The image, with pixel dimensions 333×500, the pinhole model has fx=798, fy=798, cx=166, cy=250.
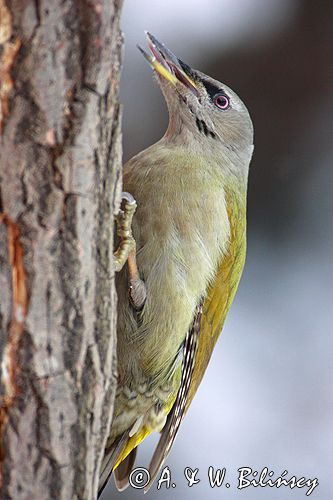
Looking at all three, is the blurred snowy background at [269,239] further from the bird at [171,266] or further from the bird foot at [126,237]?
the bird foot at [126,237]

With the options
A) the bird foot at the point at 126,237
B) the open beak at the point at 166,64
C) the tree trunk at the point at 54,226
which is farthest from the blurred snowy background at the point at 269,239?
the tree trunk at the point at 54,226

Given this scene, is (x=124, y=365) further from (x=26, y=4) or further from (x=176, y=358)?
(x=26, y=4)

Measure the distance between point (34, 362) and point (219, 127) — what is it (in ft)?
6.03

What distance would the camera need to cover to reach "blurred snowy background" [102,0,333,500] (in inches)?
172

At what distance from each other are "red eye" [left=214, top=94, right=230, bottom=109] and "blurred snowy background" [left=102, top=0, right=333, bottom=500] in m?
1.12

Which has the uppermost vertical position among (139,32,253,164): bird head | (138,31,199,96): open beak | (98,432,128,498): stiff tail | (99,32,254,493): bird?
(138,31,199,96): open beak

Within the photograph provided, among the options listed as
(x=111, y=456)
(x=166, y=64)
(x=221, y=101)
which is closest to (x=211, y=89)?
(x=221, y=101)

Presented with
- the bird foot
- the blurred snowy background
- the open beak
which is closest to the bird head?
the open beak

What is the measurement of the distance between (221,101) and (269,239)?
1.64m

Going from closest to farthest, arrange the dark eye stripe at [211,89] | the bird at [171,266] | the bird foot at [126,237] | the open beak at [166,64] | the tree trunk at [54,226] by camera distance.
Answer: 1. the tree trunk at [54,226]
2. the bird foot at [126,237]
3. the bird at [171,266]
4. the open beak at [166,64]
5. the dark eye stripe at [211,89]

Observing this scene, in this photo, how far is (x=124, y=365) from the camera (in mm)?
2826

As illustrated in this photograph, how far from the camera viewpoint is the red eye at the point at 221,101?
321 cm

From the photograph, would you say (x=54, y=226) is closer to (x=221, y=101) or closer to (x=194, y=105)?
(x=194, y=105)

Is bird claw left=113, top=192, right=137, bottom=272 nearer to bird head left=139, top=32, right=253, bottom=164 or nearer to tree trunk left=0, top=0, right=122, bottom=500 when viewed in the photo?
bird head left=139, top=32, right=253, bottom=164
